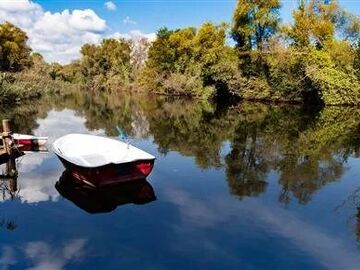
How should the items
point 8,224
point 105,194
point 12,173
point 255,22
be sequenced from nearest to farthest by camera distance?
point 8,224 → point 105,194 → point 12,173 → point 255,22

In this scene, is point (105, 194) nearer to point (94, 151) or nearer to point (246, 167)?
point (94, 151)

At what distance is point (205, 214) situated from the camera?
9.96 meters

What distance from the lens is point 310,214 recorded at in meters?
9.96

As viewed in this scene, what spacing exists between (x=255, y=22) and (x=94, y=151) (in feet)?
112

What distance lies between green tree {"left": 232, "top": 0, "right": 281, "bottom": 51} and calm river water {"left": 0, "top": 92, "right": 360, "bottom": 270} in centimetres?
2698

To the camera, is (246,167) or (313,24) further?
(313,24)

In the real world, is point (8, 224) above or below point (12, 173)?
above

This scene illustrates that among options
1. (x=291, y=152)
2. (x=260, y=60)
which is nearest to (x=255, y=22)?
(x=260, y=60)

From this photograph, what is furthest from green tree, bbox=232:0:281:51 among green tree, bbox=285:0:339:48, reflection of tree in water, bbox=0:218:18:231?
reflection of tree in water, bbox=0:218:18:231

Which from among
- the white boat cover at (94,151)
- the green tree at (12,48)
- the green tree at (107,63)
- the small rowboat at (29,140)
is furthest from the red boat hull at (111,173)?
the green tree at (107,63)

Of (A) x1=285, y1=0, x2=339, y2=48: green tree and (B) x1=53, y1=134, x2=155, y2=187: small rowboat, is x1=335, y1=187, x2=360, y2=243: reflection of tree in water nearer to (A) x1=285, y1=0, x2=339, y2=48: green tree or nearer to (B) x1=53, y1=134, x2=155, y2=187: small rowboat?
(B) x1=53, y1=134, x2=155, y2=187: small rowboat

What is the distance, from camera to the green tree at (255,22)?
43156mm

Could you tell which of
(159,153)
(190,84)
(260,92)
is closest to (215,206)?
(159,153)

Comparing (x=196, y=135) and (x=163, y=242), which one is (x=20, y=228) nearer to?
(x=163, y=242)
